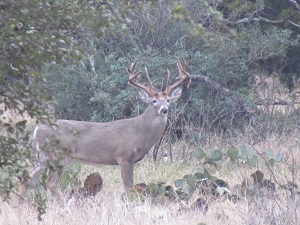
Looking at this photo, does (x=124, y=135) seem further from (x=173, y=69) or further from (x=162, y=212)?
(x=162, y=212)

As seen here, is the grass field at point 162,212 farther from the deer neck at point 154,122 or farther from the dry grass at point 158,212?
the deer neck at point 154,122

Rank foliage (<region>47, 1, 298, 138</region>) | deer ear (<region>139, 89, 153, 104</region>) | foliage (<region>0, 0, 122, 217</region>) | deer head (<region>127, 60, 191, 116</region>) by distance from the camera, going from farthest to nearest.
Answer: foliage (<region>47, 1, 298, 138</region>) < deer ear (<region>139, 89, 153, 104</region>) < deer head (<region>127, 60, 191, 116</region>) < foliage (<region>0, 0, 122, 217</region>)

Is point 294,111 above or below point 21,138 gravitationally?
below

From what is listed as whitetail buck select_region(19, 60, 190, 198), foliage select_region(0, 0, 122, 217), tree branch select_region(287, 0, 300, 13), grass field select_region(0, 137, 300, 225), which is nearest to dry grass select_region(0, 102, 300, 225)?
grass field select_region(0, 137, 300, 225)

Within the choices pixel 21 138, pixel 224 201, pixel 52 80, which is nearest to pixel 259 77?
pixel 52 80

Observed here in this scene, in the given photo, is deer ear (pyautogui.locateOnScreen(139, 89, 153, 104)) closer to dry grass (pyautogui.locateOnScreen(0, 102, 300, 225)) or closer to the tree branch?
dry grass (pyautogui.locateOnScreen(0, 102, 300, 225))

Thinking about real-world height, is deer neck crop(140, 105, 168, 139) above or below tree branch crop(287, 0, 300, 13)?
below

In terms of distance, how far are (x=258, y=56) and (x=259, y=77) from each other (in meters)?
1.27

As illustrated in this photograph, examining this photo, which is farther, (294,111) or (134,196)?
(294,111)

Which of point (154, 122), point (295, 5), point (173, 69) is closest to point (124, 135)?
point (154, 122)

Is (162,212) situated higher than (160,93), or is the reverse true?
(160,93)

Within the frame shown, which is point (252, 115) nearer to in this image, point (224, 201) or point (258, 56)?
point (258, 56)

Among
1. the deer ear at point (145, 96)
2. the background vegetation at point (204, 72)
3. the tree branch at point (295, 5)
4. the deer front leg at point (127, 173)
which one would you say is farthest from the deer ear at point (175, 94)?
the tree branch at point (295, 5)

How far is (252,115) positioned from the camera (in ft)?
46.2
